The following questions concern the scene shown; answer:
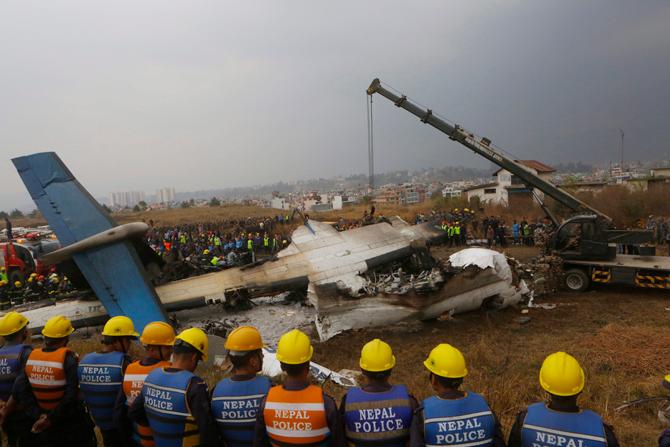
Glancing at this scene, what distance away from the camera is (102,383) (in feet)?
12.6

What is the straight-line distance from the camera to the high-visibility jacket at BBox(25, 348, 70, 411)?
404cm

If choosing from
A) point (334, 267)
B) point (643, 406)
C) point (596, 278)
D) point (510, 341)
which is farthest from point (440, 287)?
point (596, 278)

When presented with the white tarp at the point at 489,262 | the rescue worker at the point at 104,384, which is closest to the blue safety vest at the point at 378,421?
the rescue worker at the point at 104,384

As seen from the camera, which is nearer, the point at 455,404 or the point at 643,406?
the point at 455,404

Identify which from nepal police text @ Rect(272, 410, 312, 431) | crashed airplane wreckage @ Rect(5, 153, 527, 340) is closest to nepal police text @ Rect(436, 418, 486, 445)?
nepal police text @ Rect(272, 410, 312, 431)

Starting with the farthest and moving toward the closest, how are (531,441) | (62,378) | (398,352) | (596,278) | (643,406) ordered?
(596,278) < (398,352) < (643,406) < (62,378) < (531,441)

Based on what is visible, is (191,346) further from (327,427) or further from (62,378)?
(62,378)

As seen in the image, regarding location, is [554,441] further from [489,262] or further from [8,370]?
[489,262]

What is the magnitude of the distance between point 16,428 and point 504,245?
24.1 metres

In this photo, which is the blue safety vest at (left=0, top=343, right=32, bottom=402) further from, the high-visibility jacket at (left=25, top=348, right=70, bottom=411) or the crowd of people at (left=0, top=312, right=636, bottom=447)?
the crowd of people at (left=0, top=312, right=636, bottom=447)

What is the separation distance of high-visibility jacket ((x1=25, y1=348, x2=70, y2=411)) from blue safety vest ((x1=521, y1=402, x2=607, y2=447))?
4245 mm

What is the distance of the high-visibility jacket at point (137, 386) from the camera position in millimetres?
3457

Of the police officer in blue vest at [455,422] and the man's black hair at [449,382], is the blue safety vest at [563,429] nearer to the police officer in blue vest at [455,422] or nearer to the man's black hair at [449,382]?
the police officer in blue vest at [455,422]

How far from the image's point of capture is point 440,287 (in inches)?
422
